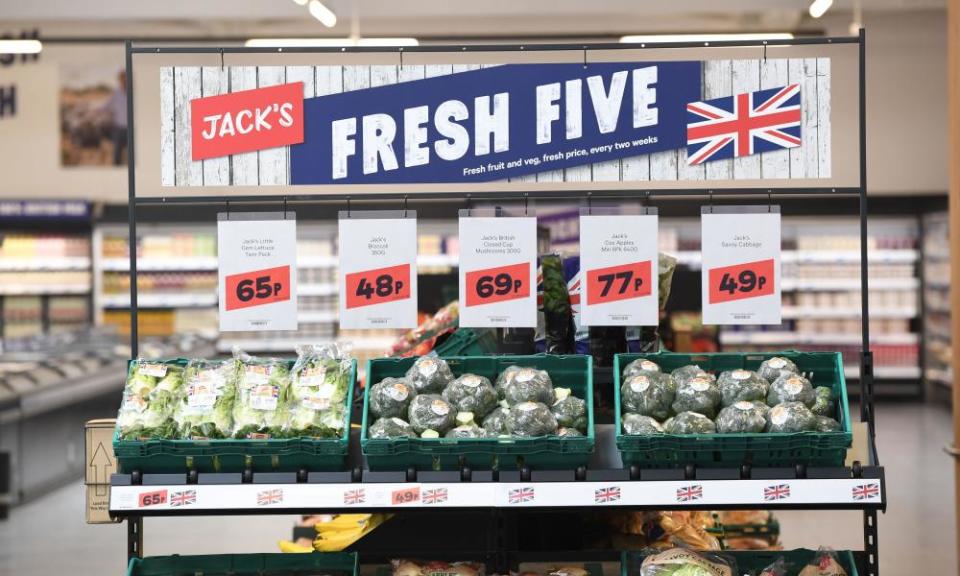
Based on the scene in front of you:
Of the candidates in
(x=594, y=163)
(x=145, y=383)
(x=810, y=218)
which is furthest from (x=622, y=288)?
(x=810, y=218)

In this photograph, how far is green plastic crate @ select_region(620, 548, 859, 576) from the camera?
116 inches

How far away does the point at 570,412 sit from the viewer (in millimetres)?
2803

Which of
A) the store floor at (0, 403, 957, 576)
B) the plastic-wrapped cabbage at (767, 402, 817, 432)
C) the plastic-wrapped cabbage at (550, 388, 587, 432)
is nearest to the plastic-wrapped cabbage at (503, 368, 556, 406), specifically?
the plastic-wrapped cabbage at (550, 388, 587, 432)

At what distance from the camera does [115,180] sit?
13211mm

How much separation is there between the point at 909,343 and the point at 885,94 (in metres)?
3.10

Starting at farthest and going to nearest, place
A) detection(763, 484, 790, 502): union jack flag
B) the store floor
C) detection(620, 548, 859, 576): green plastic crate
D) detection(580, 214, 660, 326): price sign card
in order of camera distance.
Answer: the store floor → detection(580, 214, 660, 326): price sign card → detection(620, 548, 859, 576): green plastic crate → detection(763, 484, 790, 502): union jack flag

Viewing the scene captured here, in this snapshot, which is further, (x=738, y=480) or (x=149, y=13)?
(x=149, y=13)

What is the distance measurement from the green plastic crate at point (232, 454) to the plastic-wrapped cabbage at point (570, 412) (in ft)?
1.87

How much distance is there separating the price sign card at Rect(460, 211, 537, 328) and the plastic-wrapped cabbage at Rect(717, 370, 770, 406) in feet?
1.89

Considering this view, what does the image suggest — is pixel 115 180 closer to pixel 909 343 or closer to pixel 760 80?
pixel 909 343

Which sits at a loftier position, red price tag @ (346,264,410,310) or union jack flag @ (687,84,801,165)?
union jack flag @ (687,84,801,165)

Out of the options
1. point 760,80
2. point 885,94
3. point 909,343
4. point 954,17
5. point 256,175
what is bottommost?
point 909,343

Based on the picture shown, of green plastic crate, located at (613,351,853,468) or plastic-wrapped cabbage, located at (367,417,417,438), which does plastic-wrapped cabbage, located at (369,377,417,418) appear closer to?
plastic-wrapped cabbage, located at (367,417,417,438)

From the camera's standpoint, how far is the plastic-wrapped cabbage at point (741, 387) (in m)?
2.82
